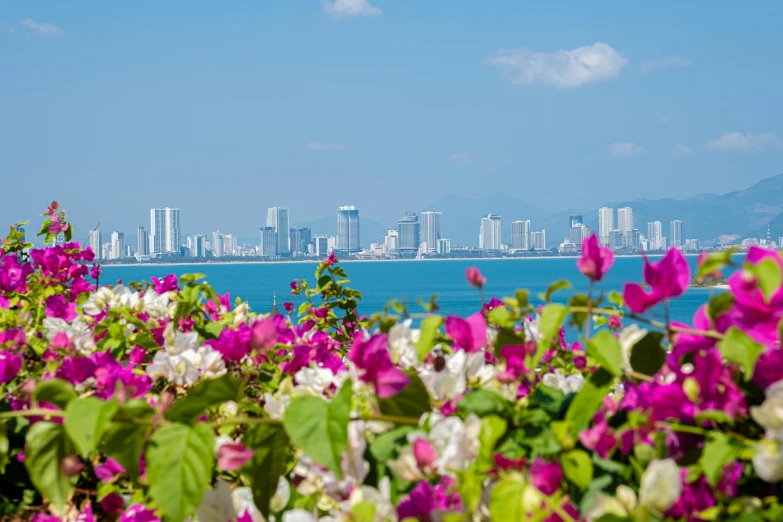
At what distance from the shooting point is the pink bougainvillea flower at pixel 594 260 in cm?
91

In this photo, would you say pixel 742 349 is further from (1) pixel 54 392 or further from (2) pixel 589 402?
(1) pixel 54 392

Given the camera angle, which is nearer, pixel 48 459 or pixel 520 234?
pixel 48 459

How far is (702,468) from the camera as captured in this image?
0.72 m

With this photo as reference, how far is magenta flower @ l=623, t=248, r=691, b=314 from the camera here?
2.76ft

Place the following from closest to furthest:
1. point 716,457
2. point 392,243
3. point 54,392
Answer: point 716,457 < point 54,392 < point 392,243

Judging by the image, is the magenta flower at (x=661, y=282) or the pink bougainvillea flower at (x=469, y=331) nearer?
the magenta flower at (x=661, y=282)

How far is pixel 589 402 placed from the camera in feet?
2.79

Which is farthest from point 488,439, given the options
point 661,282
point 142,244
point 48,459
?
point 142,244

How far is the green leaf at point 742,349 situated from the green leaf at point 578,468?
0.17 metres

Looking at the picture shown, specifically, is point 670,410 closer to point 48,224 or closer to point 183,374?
point 183,374

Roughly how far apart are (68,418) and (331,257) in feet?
6.03

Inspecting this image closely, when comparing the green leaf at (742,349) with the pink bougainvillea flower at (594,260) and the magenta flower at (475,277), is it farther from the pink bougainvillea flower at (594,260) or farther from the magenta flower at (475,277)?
the magenta flower at (475,277)

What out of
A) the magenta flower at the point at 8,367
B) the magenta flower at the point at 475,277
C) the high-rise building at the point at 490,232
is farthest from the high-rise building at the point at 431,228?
the magenta flower at the point at 475,277

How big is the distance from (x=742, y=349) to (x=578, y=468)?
20 centimetres
